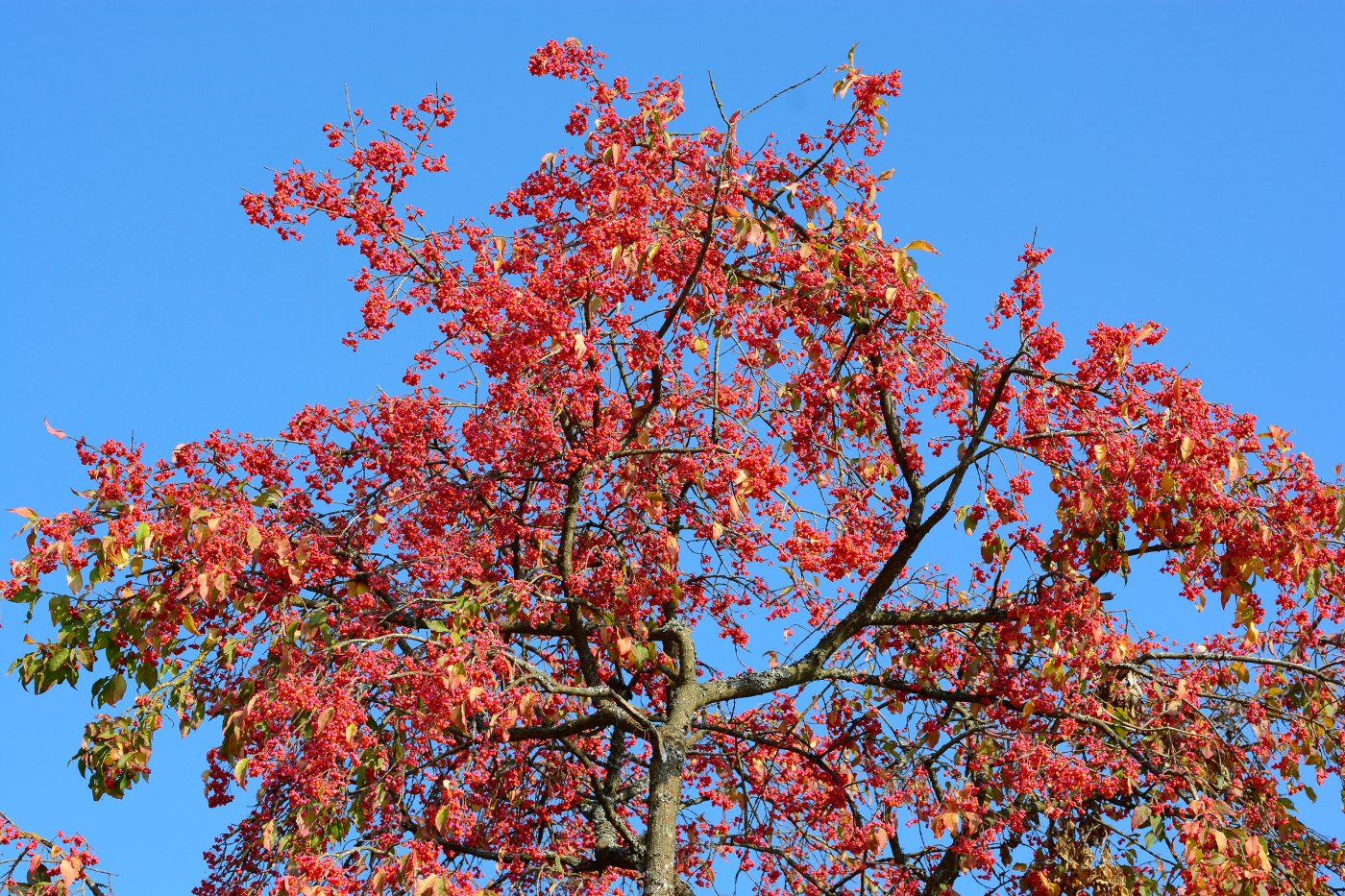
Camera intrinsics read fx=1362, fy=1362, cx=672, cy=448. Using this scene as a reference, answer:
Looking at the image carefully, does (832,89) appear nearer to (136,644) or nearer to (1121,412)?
(1121,412)

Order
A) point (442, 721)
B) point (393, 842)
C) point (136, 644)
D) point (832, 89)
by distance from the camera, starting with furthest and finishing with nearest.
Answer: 1. point (832, 89)
2. point (136, 644)
3. point (393, 842)
4. point (442, 721)

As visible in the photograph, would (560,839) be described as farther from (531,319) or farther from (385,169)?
(385,169)

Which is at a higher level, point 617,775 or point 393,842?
point 617,775

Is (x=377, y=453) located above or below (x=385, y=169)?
below

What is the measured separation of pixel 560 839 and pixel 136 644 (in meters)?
3.86

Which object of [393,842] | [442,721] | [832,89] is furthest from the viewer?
[832,89]

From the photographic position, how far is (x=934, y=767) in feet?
32.3

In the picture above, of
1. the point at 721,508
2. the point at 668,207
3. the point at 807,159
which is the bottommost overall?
the point at 721,508

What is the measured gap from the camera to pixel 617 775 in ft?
36.8

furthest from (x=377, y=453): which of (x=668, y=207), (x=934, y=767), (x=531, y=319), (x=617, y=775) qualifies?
(x=934, y=767)

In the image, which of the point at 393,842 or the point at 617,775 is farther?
the point at 617,775

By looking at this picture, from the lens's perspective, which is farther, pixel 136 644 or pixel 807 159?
pixel 807 159

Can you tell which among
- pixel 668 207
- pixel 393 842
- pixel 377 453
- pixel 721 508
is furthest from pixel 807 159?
pixel 393 842

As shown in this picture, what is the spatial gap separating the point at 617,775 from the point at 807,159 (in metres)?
5.17
